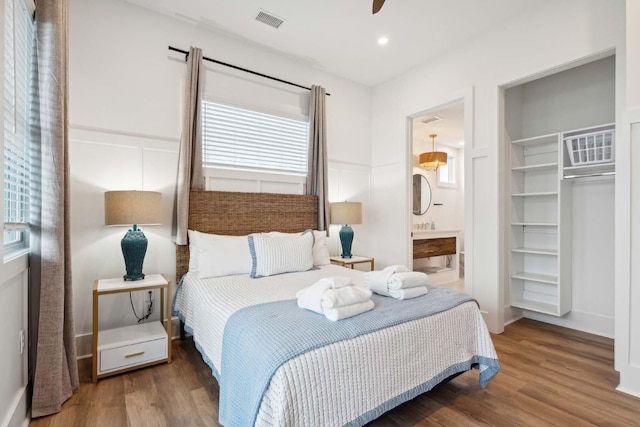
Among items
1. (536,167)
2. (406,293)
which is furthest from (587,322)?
(406,293)

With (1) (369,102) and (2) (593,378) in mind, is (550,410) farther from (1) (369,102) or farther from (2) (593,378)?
(1) (369,102)

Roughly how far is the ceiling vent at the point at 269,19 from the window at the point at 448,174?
436 cm

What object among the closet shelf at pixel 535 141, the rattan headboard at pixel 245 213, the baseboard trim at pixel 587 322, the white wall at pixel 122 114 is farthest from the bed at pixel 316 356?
the closet shelf at pixel 535 141

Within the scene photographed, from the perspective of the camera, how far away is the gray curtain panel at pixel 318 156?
3842 millimetres

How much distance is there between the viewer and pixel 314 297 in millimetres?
1743

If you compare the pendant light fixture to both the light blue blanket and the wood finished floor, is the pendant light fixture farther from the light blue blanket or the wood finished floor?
the light blue blanket

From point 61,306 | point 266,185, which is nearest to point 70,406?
point 61,306

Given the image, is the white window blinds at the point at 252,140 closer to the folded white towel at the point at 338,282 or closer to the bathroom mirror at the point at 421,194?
the folded white towel at the point at 338,282

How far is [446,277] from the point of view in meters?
5.56

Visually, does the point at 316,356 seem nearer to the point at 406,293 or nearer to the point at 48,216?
the point at 406,293

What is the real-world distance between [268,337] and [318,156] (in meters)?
2.75

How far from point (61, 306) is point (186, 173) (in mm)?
1419

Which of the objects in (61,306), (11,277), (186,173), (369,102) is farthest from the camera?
(369,102)

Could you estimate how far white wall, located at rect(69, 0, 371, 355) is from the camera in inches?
103
